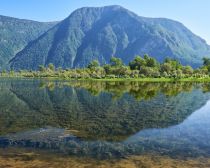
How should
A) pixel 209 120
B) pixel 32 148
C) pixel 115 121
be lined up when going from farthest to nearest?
pixel 209 120
pixel 115 121
pixel 32 148

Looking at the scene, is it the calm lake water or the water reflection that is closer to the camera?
the calm lake water

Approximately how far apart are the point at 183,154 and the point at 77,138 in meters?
10.5

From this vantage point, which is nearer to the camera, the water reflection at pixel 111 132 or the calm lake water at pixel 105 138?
the calm lake water at pixel 105 138

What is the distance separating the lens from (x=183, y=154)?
1017 inches

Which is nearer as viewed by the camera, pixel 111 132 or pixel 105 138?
pixel 105 138

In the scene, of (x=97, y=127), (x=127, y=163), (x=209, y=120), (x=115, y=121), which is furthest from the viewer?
(x=209, y=120)

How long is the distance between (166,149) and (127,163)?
5865 millimetres

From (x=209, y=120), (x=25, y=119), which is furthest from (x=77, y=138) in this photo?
(x=209, y=120)

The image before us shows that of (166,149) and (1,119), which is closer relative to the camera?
(166,149)

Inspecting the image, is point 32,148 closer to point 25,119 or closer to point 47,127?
point 47,127

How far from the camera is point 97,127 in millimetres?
37625

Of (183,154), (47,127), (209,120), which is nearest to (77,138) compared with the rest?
(47,127)

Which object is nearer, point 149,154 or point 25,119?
point 149,154

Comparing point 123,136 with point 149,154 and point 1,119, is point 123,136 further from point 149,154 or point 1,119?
point 1,119
